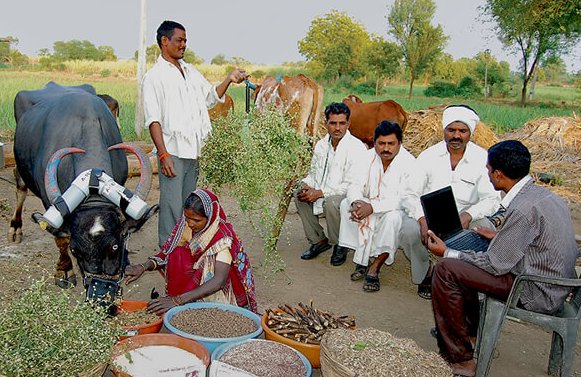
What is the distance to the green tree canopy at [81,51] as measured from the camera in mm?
53875

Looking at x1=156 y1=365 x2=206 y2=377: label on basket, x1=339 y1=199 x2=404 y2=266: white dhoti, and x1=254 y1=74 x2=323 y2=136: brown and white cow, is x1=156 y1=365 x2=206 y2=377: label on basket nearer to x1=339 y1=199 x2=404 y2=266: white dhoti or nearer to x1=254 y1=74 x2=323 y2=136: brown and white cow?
Answer: x1=339 y1=199 x2=404 y2=266: white dhoti

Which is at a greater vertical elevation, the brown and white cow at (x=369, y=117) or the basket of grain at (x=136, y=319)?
the brown and white cow at (x=369, y=117)

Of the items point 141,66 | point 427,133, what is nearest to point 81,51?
point 141,66

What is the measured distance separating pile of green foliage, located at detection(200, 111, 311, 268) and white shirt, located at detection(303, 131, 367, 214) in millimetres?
1021

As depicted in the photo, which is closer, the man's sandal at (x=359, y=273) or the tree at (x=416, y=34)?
the man's sandal at (x=359, y=273)

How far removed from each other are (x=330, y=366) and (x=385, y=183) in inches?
103

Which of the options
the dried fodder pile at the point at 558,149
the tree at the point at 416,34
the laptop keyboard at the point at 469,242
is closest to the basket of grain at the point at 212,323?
the laptop keyboard at the point at 469,242

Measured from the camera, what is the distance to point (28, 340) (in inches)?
99.9

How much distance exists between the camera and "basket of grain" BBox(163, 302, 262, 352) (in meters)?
3.20

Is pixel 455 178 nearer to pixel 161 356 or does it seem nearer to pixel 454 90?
pixel 161 356

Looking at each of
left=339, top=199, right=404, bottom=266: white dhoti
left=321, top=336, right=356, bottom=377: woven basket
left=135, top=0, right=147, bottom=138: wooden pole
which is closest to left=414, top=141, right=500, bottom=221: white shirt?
left=339, top=199, right=404, bottom=266: white dhoti

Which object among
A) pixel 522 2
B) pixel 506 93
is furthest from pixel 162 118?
pixel 506 93

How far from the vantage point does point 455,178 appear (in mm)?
4969

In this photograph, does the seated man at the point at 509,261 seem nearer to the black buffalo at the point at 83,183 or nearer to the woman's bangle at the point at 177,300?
the woman's bangle at the point at 177,300
